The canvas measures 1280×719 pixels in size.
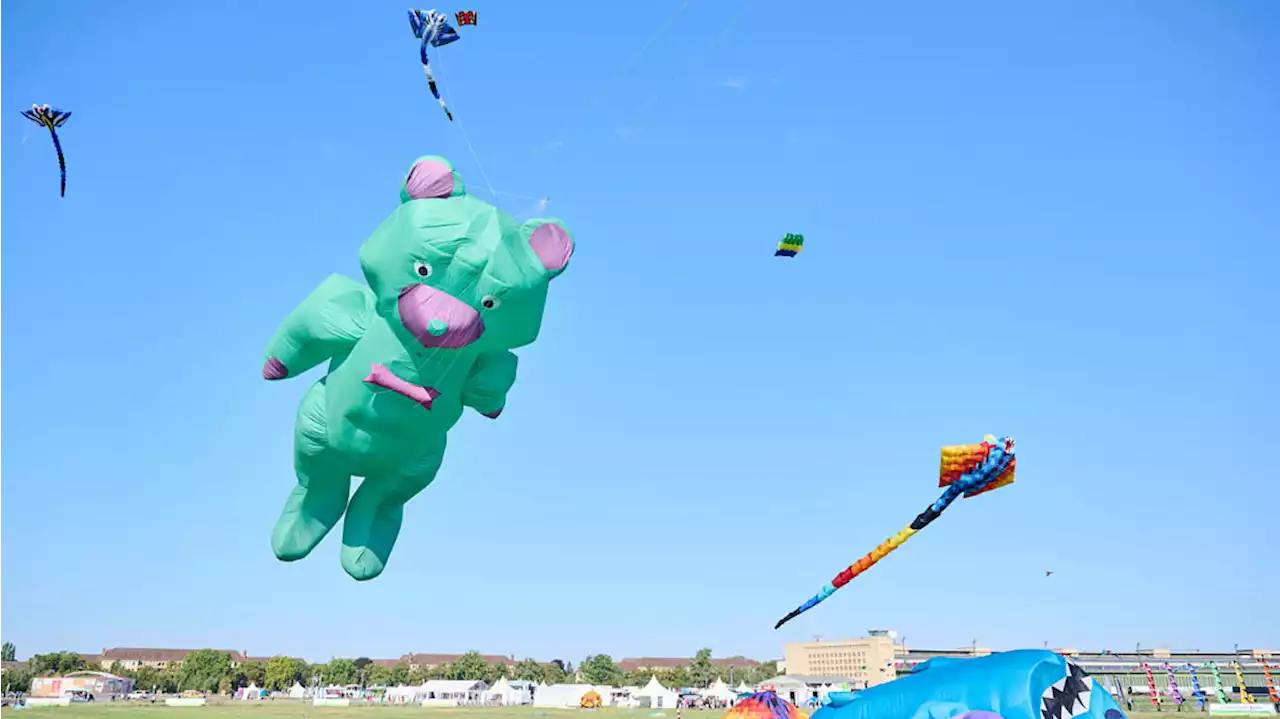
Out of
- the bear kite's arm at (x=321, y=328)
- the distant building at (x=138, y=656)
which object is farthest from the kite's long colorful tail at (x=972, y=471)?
the distant building at (x=138, y=656)

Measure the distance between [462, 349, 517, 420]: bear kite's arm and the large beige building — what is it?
72.2m

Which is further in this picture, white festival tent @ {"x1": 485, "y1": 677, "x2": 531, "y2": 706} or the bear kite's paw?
white festival tent @ {"x1": 485, "y1": 677, "x2": 531, "y2": 706}

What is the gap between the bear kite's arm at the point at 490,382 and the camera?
1038 cm

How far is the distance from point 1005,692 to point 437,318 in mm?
6178

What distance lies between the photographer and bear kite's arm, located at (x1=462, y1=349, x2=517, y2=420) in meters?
10.4

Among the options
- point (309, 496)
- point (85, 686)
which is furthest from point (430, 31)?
point (85, 686)

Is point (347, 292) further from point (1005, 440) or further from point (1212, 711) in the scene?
point (1212, 711)

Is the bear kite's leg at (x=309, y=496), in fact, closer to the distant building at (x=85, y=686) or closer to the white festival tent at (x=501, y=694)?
the white festival tent at (x=501, y=694)

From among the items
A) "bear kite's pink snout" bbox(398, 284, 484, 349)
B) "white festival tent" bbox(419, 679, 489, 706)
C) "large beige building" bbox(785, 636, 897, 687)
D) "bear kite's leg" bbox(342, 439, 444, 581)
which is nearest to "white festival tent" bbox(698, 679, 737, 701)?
"large beige building" bbox(785, 636, 897, 687)

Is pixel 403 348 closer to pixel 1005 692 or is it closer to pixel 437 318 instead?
pixel 437 318

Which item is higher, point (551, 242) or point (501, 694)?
point (551, 242)

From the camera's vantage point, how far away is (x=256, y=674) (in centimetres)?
8862

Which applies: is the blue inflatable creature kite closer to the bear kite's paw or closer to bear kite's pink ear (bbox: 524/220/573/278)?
bear kite's pink ear (bbox: 524/220/573/278)

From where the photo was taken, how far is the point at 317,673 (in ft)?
298
